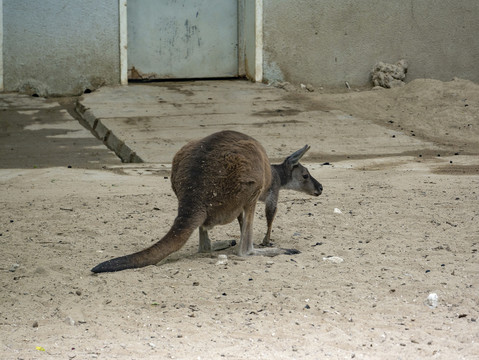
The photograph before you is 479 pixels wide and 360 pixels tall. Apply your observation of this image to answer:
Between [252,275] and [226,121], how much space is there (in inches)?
205

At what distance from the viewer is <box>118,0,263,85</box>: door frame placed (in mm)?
10852

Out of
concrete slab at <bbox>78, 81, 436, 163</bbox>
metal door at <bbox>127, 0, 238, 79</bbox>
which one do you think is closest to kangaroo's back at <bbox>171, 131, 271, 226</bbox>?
concrete slab at <bbox>78, 81, 436, 163</bbox>

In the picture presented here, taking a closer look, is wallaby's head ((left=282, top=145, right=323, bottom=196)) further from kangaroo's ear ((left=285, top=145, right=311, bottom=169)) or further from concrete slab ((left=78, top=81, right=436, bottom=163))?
concrete slab ((left=78, top=81, right=436, bottom=163))

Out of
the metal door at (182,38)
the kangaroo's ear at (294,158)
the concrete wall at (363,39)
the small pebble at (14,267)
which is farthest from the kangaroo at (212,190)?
the metal door at (182,38)

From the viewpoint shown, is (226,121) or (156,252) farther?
(226,121)

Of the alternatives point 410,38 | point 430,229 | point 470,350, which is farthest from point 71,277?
point 410,38

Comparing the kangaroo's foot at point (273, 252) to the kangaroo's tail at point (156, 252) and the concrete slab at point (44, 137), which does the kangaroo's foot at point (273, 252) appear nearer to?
the kangaroo's tail at point (156, 252)

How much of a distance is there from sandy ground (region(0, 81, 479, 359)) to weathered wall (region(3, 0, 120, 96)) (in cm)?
354

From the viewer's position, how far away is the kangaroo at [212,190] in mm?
4180

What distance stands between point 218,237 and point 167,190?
129 cm

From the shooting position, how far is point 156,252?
414 centimetres

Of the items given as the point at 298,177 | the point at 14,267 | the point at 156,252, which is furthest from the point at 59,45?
the point at 156,252

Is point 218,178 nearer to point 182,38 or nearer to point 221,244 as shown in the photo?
point 221,244

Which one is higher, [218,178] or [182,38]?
[182,38]
